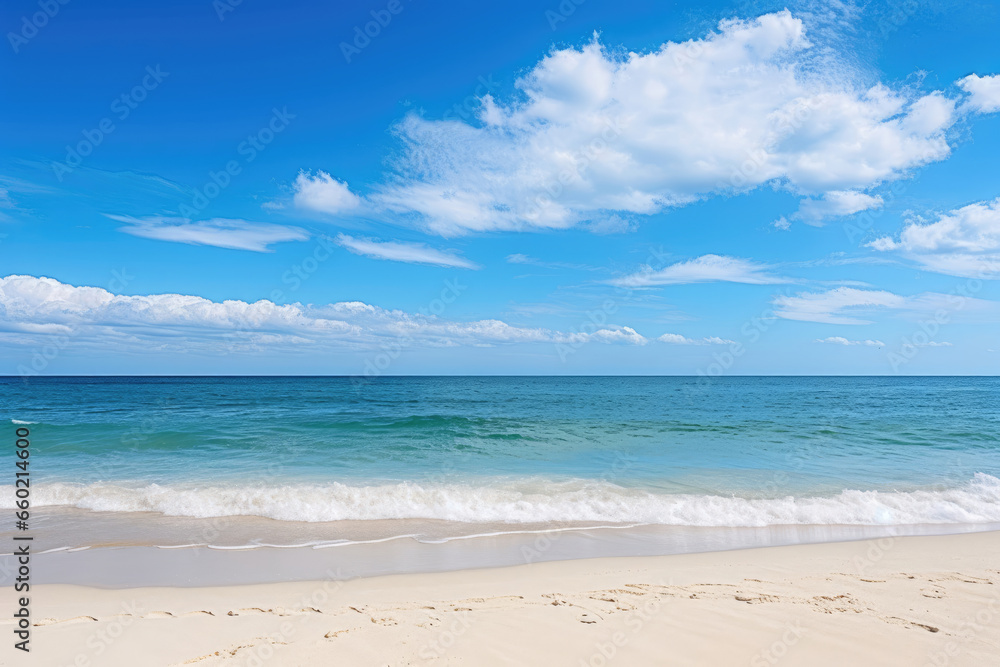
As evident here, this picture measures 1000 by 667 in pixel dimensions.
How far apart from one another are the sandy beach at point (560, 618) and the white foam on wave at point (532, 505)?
8.20 ft

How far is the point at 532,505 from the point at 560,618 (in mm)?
4752

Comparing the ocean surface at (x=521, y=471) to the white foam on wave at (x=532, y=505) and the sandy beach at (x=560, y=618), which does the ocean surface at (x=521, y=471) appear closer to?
the white foam on wave at (x=532, y=505)

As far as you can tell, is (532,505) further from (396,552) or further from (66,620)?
(66,620)

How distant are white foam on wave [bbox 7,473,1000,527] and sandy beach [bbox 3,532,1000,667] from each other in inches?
98.4

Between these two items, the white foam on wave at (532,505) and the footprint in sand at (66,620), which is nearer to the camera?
the footprint in sand at (66,620)

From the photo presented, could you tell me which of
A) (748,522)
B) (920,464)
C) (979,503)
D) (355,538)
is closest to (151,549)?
(355,538)

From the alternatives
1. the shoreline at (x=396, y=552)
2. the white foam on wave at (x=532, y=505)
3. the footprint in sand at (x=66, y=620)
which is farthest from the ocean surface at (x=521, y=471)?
the footprint in sand at (x=66, y=620)

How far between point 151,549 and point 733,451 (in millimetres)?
16654

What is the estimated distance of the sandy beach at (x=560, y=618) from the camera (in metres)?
4.73

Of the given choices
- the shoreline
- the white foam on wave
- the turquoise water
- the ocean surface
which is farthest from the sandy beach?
the turquoise water

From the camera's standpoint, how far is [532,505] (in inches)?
400

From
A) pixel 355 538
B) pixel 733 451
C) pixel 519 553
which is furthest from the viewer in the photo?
pixel 733 451

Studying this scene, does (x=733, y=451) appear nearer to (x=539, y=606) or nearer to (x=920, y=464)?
(x=920, y=464)

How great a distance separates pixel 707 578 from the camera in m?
6.67
